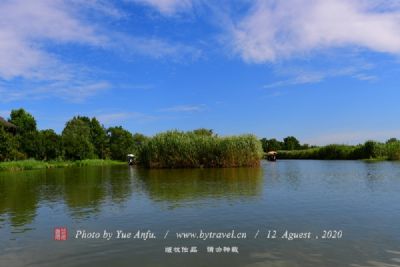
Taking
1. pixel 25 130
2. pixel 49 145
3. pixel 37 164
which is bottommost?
pixel 37 164

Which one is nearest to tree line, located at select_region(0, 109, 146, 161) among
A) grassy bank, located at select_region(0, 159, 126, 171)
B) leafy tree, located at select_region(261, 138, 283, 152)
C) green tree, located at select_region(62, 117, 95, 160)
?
green tree, located at select_region(62, 117, 95, 160)

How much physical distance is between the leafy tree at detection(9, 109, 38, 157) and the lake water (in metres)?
50.2

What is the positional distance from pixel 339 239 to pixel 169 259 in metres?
4.55

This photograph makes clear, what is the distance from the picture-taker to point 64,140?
75875mm

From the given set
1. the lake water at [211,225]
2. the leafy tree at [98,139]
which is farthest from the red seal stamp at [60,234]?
the leafy tree at [98,139]

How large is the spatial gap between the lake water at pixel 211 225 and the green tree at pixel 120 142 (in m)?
72.6

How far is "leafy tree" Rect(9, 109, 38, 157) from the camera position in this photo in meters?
69.3

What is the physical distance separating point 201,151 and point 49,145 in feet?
117

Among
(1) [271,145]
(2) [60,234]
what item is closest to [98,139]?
(1) [271,145]

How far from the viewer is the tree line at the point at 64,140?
64.2 meters

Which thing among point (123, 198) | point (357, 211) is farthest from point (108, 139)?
point (357, 211)

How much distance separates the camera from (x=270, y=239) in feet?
37.0

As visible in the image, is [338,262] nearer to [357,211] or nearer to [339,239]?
[339,239]

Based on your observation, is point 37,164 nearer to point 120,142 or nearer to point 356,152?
point 120,142
